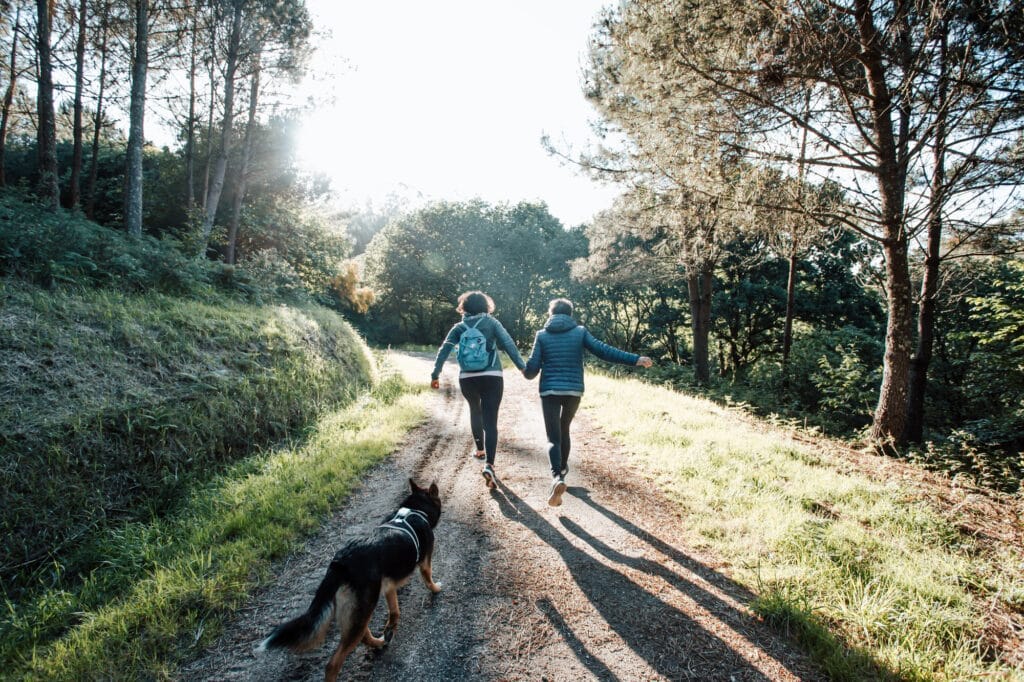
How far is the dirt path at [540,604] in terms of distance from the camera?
2.49 m

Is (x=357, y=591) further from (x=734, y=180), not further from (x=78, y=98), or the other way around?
(x=78, y=98)

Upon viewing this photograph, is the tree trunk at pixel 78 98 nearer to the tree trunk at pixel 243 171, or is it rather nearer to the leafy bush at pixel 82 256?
the tree trunk at pixel 243 171

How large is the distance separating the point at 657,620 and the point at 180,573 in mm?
3568

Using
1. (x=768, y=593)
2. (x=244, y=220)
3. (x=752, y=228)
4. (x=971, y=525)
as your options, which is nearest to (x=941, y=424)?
(x=752, y=228)

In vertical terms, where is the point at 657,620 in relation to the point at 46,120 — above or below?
below

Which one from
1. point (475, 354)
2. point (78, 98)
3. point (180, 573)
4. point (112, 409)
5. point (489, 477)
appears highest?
point (78, 98)

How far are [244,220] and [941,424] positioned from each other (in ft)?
72.8

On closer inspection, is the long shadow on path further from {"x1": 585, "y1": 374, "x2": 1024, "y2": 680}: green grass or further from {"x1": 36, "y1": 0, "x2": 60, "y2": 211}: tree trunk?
{"x1": 36, "y1": 0, "x2": 60, "y2": 211}: tree trunk

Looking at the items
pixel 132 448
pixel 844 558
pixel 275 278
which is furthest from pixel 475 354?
pixel 275 278

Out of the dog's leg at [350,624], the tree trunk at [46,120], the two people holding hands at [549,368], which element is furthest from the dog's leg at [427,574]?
the tree trunk at [46,120]

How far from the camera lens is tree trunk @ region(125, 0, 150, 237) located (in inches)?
389

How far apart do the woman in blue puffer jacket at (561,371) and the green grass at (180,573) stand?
2.48 meters

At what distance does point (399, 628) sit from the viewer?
2797mm

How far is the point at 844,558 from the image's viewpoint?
3420 mm
